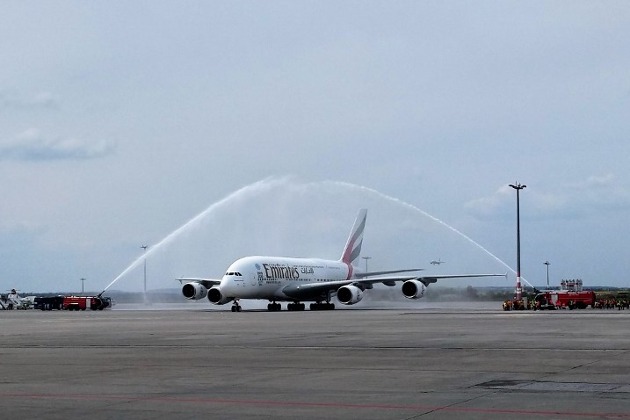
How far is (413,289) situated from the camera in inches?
2963

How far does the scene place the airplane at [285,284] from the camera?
7312 centimetres

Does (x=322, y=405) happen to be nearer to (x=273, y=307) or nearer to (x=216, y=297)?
(x=216, y=297)

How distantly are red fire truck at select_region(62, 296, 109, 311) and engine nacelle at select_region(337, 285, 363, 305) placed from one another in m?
23.5

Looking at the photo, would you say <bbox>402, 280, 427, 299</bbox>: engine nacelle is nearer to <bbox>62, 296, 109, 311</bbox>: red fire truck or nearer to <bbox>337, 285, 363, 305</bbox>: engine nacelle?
<bbox>337, 285, 363, 305</bbox>: engine nacelle

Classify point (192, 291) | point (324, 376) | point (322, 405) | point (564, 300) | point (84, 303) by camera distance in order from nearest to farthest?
point (322, 405), point (324, 376), point (564, 300), point (192, 291), point (84, 303)

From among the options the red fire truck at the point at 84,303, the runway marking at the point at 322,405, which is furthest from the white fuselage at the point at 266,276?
the runway marking at the point at 322,405

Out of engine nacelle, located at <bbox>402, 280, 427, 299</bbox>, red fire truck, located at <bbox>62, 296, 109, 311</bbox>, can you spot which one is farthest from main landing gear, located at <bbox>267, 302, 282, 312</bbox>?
red fire truck, located at <bbox>62, 296, 109, 311</bbox>

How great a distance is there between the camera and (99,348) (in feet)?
93.4

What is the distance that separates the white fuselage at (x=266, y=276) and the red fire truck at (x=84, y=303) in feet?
59.0

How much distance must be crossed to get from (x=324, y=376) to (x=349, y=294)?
57.9m

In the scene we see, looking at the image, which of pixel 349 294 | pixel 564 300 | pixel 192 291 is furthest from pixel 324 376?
pixel 564 300

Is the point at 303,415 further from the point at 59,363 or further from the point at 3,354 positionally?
the point at 3,354

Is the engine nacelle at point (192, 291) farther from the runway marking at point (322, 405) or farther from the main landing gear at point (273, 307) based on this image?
the runway marking at point (322, 405)

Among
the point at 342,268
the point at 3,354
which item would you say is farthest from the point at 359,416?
the point at 342,268
